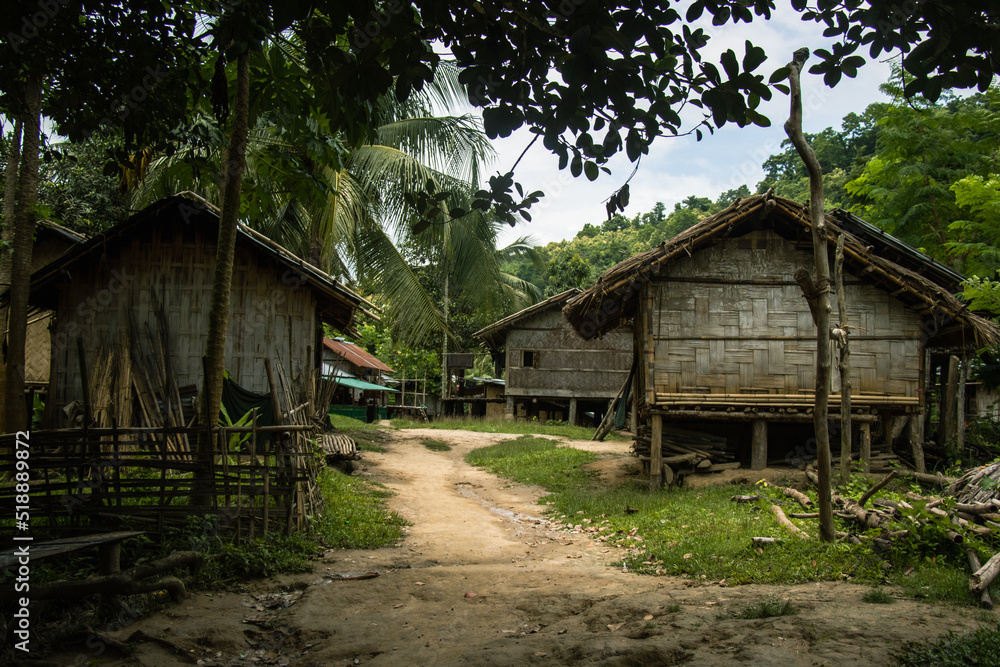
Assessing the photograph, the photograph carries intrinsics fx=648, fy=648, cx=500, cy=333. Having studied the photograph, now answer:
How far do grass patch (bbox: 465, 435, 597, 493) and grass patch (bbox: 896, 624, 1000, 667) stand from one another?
7.73 meters

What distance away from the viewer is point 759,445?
35.6 feet

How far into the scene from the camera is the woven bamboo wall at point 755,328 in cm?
1081

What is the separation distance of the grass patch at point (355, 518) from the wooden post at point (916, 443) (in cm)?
838

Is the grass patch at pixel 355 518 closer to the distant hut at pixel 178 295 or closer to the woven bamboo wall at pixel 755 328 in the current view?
the distant hut at pixel 178 295

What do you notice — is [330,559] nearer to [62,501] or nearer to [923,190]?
[62,501]

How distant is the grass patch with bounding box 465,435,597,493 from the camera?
39.9 ft

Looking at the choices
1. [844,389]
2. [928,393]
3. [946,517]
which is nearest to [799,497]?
[844,389]

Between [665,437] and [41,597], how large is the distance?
943 cm

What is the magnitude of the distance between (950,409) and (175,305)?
47.1 ft

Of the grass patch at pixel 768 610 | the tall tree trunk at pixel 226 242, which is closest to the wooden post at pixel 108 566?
the tall tree trunk at pixel 226 242

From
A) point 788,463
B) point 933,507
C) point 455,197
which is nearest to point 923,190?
point 788,463

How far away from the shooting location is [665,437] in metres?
11.5

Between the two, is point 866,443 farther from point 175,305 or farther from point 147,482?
point 175,305

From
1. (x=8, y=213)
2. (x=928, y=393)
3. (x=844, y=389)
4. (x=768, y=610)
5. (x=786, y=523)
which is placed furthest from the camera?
(x=928, y=393)
